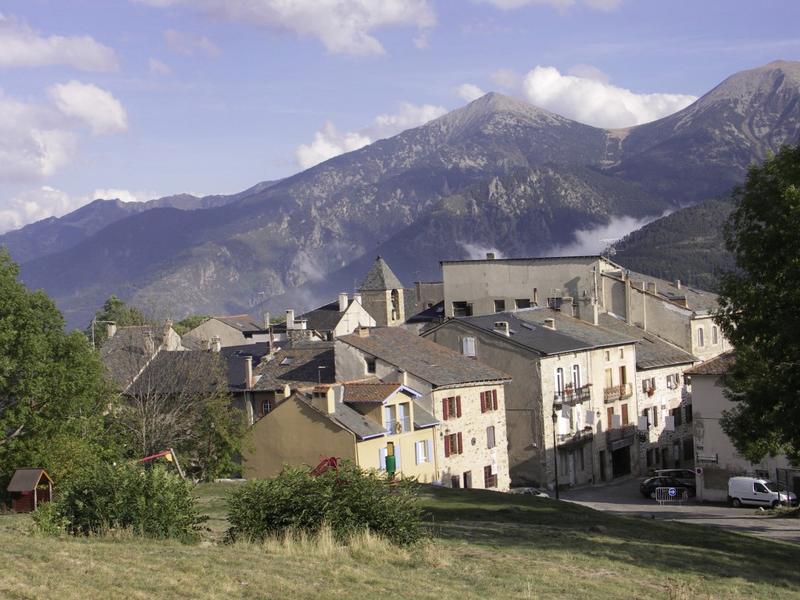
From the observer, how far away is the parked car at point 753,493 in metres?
51.6

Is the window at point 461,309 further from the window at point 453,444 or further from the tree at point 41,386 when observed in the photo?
the tree at point 41,386

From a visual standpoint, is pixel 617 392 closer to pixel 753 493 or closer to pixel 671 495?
pixel 671 495

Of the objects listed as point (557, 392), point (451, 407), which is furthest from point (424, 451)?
point (557, 392)

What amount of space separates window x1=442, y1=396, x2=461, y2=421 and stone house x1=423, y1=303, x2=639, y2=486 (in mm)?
6049

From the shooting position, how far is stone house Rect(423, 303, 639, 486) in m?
62.3

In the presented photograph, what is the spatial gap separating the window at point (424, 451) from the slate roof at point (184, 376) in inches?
426

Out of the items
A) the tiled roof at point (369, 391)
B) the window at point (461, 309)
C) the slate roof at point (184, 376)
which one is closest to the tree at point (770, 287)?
the tiled roof at point (369, 391)

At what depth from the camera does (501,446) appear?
5903 cm

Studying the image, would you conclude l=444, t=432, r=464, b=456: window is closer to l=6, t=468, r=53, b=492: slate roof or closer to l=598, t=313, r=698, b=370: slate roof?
l=598, t=313, r=698, b=370: slate roof

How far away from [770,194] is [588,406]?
131 ft

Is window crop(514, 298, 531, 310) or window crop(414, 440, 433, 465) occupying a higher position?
window crop(514, 298, 531, 310)

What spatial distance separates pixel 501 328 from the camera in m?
64.8

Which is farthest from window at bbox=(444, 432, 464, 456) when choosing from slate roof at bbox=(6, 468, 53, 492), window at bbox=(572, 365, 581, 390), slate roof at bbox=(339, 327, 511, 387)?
slate roof at bbox=(6, 468, 53, 492)

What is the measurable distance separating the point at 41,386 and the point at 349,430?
1294 centimetres
